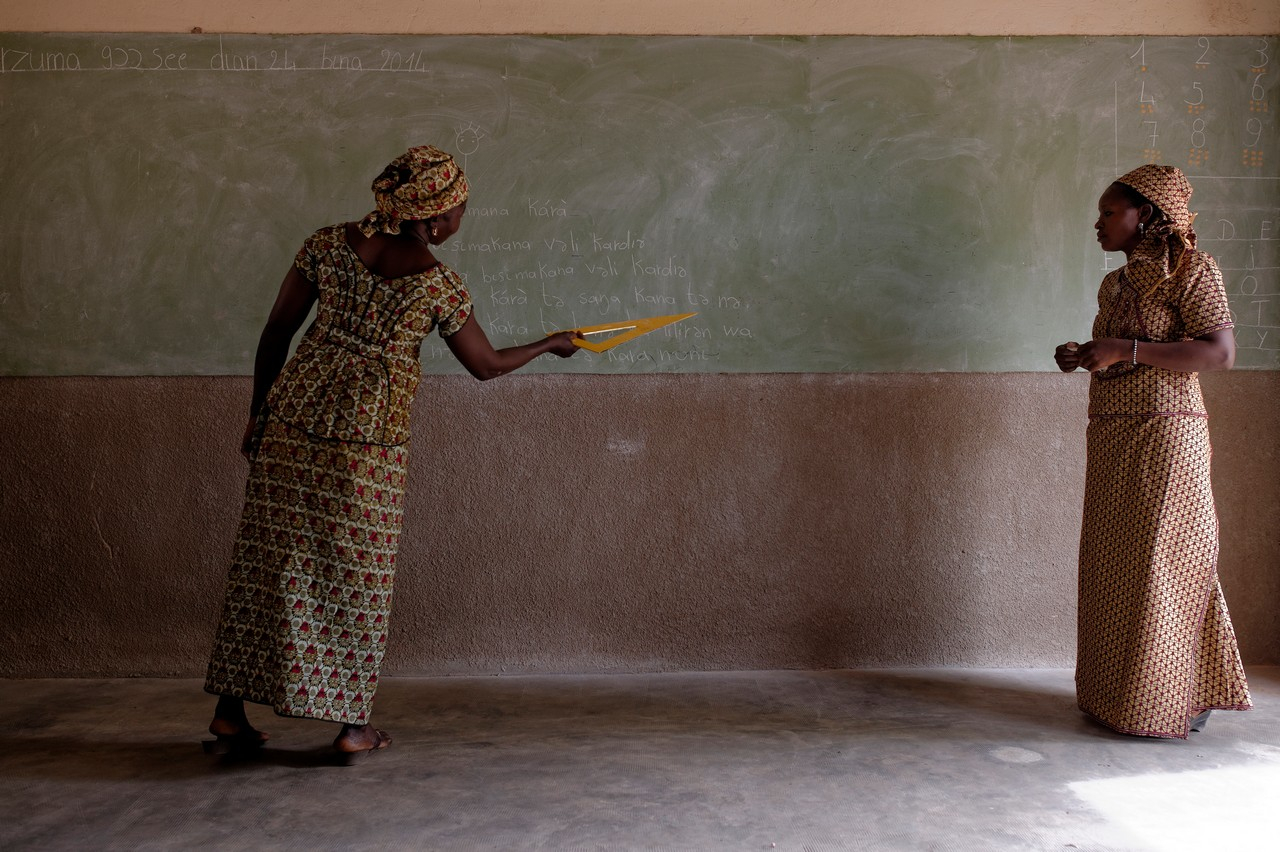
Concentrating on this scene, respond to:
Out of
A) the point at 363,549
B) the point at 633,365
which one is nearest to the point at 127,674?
the point at 363,549

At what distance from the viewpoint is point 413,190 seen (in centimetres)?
303

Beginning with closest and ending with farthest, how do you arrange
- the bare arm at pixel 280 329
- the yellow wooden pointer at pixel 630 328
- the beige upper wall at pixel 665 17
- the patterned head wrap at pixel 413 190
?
the patterned head wrap at pixel 413 190 → the bare arm at pixel 280 329 → the yellow wooden pointer at pixel 630 328 → the beige upper wall at pixel 665 17

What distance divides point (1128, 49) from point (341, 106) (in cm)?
315

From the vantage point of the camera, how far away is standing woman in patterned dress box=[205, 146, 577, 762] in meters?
3.04

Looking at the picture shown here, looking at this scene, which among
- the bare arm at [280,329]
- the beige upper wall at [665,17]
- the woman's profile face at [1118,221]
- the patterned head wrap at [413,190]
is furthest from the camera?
the beige upper wall at [665,17]

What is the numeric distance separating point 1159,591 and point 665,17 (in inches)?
109

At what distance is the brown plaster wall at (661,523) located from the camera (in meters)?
4.19

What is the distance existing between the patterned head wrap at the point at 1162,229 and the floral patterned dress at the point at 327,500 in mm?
2248

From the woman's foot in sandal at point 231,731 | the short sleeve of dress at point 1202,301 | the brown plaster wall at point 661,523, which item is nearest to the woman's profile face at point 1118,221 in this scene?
the short sleeve of dress at point 1202,301

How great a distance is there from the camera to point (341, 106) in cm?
415

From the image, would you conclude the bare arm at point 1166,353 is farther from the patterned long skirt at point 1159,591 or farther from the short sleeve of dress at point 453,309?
the short sleeve of dress at point 453,309

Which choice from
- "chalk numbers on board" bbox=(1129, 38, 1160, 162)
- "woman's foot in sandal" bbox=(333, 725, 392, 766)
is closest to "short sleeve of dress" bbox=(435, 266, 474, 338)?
"woman's foot in sandal" bbox=(333, 725, 392, 766)

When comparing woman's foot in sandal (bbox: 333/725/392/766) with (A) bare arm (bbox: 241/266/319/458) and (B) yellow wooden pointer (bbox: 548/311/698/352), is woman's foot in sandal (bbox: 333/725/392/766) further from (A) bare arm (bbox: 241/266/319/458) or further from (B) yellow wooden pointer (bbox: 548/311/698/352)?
(B) yellow wooden pointer (bbox: 548/311/698/352)

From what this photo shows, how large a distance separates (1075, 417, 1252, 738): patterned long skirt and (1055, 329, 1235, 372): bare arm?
0.19m
